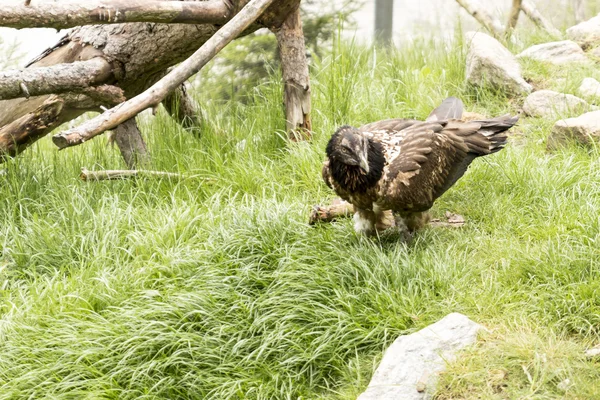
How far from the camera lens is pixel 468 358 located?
375 cm

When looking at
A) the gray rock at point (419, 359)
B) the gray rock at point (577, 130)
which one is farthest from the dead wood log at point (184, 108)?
the gray rock at point (419, 359)

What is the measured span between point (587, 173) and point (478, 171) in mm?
751

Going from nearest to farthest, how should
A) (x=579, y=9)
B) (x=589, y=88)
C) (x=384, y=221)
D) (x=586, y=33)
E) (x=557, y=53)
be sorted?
(x=384, y=221) → (x=589, y=88) → (x=557, y=53) → (x=586, y=33) → (x=579, y=9)

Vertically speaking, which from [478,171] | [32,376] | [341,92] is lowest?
[32,376]

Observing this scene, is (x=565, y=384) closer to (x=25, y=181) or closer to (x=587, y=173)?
(x=587, y=173)

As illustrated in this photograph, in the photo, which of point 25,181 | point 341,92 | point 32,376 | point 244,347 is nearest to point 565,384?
point 244,347

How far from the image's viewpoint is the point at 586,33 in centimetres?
823

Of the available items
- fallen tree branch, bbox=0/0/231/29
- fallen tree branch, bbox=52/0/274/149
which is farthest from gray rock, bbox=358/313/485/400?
fallen tree branch, bbox=0/0/231/29

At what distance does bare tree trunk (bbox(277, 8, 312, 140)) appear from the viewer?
5957 mm

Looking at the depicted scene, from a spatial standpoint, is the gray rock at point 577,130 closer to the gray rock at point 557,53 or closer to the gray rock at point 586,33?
the gray rock at point 557,53

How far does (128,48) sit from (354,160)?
7.57ft

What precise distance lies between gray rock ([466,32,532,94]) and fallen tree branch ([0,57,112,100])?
332 centimetres

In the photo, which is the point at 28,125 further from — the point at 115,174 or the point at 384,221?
the point at 384,221

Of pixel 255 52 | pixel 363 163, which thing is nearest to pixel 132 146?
pixel 363 163
